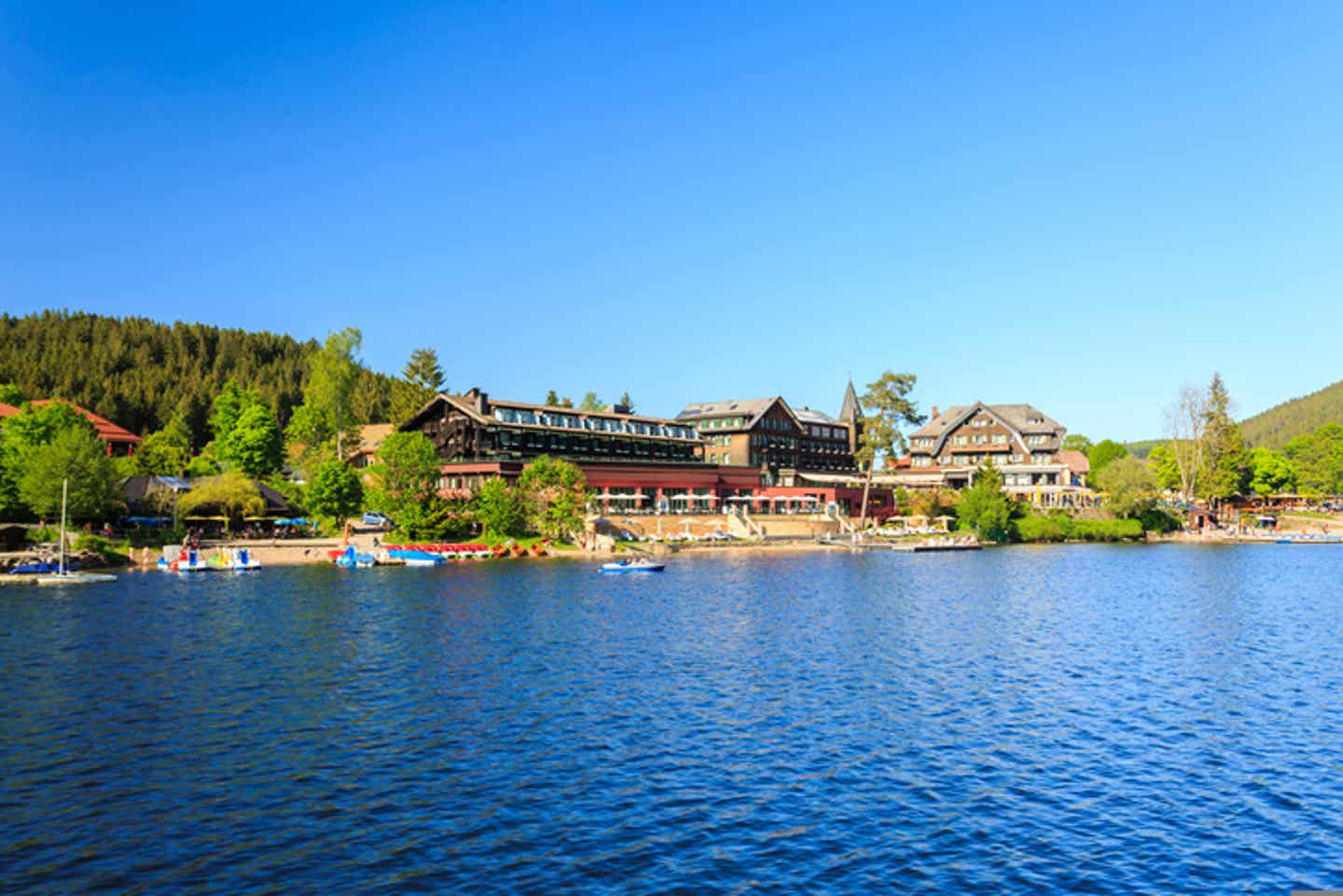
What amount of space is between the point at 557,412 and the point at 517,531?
1069 inches

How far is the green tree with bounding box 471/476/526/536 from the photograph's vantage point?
97750 mm

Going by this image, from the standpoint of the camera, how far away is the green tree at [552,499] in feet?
330

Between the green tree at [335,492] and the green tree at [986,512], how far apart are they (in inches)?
3285

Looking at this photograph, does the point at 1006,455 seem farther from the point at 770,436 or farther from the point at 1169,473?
the point at 770,436

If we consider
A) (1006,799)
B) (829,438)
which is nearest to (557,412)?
(829,438)

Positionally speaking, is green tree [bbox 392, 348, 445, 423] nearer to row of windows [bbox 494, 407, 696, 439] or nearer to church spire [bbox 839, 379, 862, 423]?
row of windows [bbox 494, 407, 696, 439]

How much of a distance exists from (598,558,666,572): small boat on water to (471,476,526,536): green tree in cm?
1699

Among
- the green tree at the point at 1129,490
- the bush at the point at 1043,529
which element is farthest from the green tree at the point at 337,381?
the green tree at the point at 1129,490

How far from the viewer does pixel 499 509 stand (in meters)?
97.8

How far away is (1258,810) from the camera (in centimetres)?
2375

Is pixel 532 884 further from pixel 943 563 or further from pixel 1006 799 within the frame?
pixel 943 563

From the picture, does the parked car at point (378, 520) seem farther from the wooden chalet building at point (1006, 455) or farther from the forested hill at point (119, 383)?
the wooden chalet building at point (1006, 455)

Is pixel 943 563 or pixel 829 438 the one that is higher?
pixel 829 438

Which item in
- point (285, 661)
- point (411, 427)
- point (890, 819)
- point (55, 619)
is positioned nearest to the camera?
point (890, 819)
